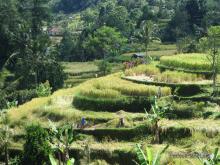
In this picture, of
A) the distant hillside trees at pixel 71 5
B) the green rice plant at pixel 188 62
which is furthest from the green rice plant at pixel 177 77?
the distant hillside trees at pixel 71 5

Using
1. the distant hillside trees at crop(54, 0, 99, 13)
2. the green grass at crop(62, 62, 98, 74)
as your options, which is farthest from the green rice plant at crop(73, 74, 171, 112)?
the distant hillside trees at crop(54, 0, 99, 13)

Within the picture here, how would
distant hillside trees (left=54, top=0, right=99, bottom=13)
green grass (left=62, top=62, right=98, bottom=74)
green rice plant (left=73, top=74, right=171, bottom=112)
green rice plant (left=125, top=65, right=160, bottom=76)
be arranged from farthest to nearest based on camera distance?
distant hillside trees (left=54, top=0, right=99, bottom=13), green grass (left=62, top=62, right=98, bottom=74), green rice plant (left=125, top=65, right=160, bottom=76), green rice plant (left=73, top=74, right=171, bottom=112)

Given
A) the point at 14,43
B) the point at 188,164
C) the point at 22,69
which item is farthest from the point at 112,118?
the point at 14,43

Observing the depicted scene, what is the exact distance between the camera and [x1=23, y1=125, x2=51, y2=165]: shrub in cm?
2975

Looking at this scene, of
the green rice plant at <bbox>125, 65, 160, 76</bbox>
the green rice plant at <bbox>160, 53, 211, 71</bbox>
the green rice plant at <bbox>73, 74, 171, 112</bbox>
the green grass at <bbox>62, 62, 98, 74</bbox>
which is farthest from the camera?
the green grass at <bbox>62, 62, 98, 74</bbox>

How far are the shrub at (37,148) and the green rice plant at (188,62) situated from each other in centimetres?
1223

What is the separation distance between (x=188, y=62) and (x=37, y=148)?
43.4 feet

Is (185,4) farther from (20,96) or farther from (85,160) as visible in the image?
(85,160)

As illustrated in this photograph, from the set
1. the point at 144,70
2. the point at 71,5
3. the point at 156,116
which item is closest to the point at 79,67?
the point at 144,70

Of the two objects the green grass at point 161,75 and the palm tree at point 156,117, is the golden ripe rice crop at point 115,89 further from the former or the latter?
the palm tree at point 156,117

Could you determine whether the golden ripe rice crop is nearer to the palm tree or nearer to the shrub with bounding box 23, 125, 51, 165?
the palm tree

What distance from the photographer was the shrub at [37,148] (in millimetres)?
29750

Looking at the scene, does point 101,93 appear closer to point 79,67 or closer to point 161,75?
point 161,75

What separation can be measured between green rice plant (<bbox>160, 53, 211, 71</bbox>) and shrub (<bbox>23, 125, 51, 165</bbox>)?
40.1ft
